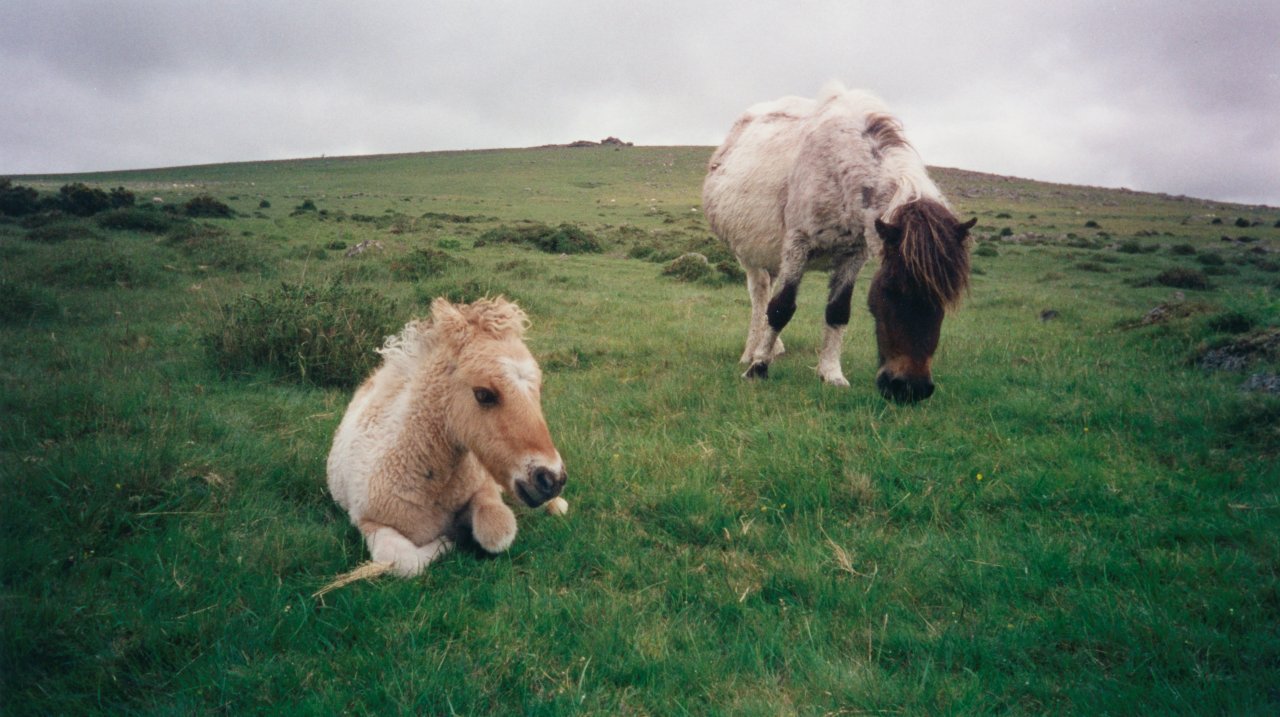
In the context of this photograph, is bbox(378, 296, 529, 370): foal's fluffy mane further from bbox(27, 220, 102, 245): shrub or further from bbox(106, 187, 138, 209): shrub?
bbox(106, 187, 138, 209): shrub

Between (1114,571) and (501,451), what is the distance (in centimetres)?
336

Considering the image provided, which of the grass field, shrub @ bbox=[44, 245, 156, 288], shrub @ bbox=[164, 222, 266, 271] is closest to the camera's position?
the grass field

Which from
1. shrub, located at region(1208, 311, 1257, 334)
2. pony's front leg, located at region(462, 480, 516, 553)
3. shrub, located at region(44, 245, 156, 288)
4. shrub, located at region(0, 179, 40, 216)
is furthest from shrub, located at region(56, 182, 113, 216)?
shrub, located at region(1208, 311, 1257, 334)

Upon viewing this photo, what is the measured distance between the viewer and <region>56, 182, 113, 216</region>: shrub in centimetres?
2178

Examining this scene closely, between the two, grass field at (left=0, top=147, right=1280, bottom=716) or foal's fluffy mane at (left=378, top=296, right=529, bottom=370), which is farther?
foal's fluffy mane at (left=378, top=296, right=529, bottom=370)

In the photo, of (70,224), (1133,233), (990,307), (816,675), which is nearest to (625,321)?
(990,307)

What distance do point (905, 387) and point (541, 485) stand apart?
3847mm

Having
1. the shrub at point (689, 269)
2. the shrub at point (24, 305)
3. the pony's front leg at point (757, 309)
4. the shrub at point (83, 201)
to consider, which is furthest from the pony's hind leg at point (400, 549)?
the shrub at point (83, 201)

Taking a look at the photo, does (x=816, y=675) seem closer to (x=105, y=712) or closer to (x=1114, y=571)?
(x=1114, y=571)

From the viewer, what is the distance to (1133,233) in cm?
3122

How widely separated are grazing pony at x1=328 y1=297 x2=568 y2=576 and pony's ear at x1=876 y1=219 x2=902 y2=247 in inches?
141

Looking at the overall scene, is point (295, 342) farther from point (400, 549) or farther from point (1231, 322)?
point (1231, 322)

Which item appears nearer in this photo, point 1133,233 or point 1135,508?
point 1135,508

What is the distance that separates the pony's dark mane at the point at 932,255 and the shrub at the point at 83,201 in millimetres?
26045
